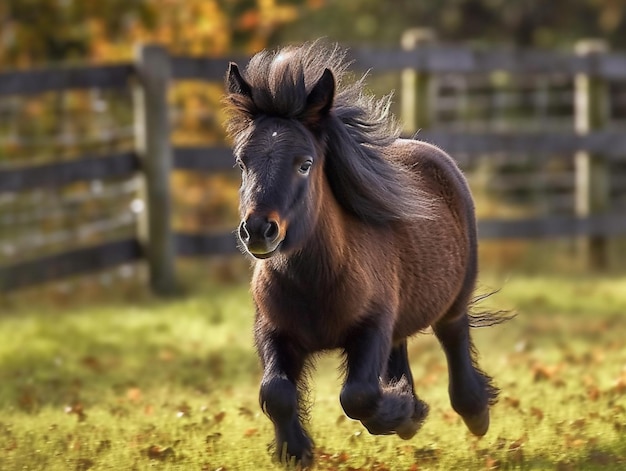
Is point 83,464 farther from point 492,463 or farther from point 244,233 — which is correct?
point 492,463

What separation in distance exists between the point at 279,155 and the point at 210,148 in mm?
5773

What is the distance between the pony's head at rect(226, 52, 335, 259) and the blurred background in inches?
188

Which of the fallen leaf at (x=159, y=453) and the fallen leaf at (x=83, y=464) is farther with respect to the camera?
the fallen leaf at (x=159, y=453)

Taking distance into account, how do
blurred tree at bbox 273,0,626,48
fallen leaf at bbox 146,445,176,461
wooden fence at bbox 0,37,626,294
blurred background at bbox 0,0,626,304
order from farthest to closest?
1. blurred tree at bbox 273,0,626,48
2. blurred background at bbox 0,0,626,304
3. wooden fence at bbox 0,37,626,294
4. fallen leaf at bbox 146,445,176,461

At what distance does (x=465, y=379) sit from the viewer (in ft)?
18.6

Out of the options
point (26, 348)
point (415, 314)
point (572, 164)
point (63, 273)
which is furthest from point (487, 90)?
point (415, 314)

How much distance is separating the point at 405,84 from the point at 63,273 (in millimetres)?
3538

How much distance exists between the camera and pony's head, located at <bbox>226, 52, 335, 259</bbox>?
4105 mm

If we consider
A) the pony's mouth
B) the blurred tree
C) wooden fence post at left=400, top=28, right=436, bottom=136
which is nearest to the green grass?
the pony's mouth

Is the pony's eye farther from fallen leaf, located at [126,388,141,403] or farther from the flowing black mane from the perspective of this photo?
fallen leaf, located at [126,388,141,403]

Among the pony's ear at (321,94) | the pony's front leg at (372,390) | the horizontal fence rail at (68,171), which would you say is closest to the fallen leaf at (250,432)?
the pony's front leg at (372,390)

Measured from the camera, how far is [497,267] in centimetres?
1191

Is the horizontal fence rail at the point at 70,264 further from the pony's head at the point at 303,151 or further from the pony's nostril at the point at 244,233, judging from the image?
the pony's nostril at the point at 244,233

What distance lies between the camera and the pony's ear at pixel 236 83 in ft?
15.0
